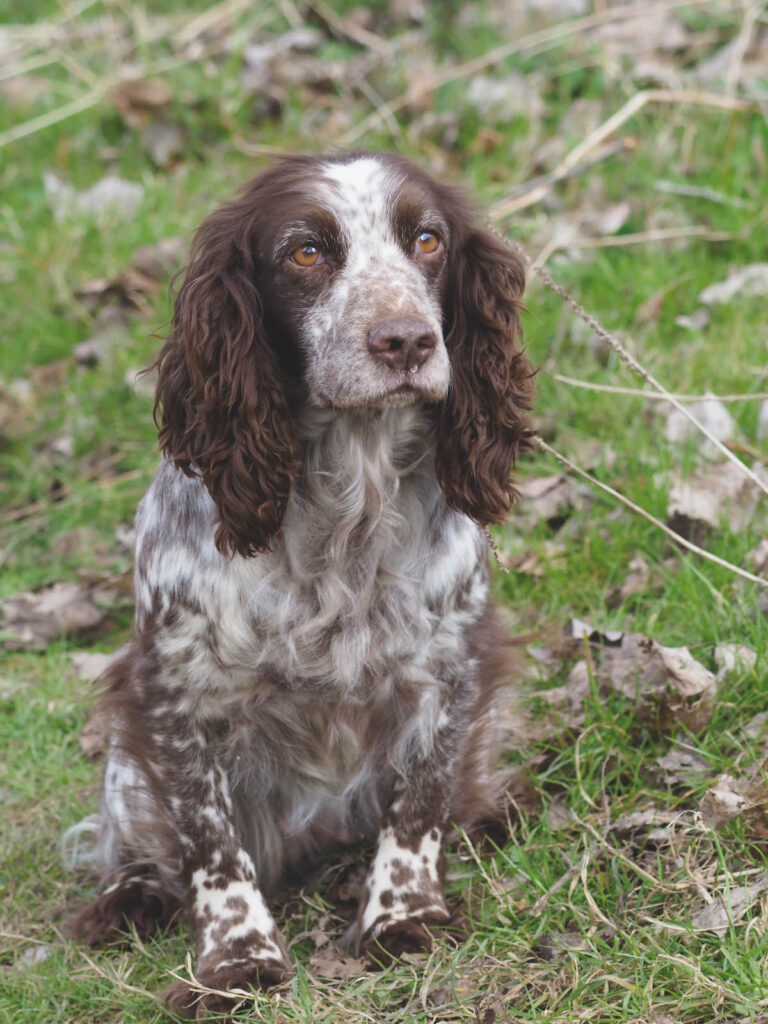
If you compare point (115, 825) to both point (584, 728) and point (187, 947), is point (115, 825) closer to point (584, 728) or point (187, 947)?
point (187, 947)

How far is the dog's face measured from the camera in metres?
2.95

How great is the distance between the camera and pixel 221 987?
10.3 feet

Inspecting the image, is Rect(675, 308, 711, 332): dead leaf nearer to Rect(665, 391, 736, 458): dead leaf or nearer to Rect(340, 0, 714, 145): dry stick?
Rect(665, 391, 736, 458): dead leaf

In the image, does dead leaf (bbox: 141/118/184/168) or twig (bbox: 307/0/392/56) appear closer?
dead leaf (bbox: 141/118/184/168)

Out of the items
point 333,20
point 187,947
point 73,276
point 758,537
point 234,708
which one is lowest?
point 187,947

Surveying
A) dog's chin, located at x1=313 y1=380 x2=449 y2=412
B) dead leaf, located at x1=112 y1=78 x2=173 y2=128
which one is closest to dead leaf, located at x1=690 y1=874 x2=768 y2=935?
dog's chin, located at x1=313 y1=380 x2=449 y2=412

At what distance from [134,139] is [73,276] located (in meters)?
1.37

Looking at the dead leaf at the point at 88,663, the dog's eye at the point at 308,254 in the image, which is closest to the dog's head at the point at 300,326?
the dog's eye at the point at 308,254

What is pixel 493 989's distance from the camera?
2.98m

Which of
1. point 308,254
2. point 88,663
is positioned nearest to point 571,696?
point 308,254

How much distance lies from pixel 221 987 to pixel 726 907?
111 cm

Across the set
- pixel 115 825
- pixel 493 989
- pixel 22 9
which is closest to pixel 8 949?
pixel 115 825

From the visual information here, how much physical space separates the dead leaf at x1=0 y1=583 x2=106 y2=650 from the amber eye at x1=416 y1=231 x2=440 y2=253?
2137 mm

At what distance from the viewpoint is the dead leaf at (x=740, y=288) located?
537 centimetres
